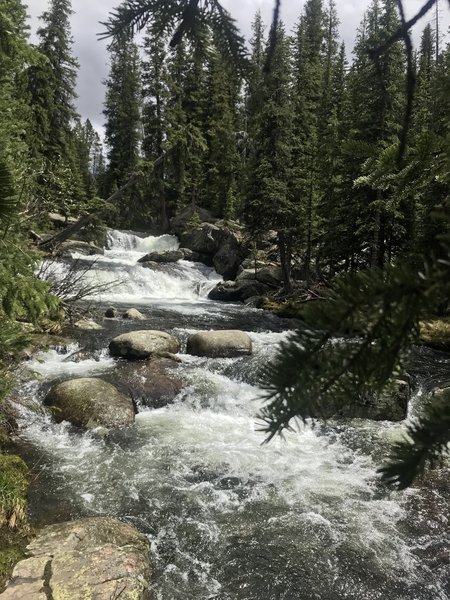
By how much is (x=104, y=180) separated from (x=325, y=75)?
88.1 feet

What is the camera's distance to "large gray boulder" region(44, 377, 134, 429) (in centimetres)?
885

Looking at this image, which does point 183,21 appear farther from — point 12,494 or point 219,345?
point 219,345

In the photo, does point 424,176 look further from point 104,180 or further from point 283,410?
point 104,180

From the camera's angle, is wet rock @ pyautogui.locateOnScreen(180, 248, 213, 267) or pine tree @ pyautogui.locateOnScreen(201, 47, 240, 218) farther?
pine tree @ pyautogui.locateOnScreen(201, 47, 240, 218)

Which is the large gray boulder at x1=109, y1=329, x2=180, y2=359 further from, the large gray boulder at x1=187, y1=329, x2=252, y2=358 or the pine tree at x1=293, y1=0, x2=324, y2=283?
the pine tree at x1=293, y1=0, x2=324, y2=283

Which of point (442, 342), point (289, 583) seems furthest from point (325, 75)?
point (289, 583)

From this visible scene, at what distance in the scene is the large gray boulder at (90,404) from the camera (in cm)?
885

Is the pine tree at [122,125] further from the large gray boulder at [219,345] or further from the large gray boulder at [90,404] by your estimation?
the large gray boulder at [90,404]

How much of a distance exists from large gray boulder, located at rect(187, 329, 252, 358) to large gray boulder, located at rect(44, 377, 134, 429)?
364cm

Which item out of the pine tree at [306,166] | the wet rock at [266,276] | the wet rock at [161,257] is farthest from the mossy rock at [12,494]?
the wet rock at [161,257]

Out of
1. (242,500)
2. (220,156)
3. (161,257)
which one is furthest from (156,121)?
(242,500)

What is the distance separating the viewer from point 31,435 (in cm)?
838

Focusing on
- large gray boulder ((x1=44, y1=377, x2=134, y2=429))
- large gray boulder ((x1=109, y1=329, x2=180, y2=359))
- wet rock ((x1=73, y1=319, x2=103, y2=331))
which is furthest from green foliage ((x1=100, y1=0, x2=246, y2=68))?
wet rock ((x1=73, y1=319, x2=103, y2=331))

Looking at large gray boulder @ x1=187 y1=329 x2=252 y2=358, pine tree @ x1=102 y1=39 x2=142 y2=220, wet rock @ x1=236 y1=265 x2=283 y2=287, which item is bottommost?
large gray boulder @ x1=187 y1=329 x2=252 y2=358
